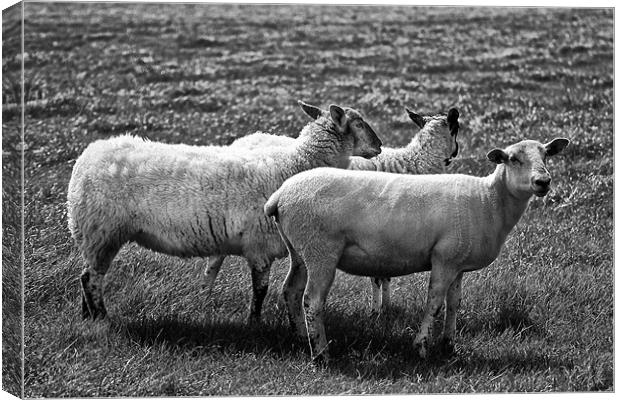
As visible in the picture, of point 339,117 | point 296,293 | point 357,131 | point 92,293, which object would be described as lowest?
point 92,293

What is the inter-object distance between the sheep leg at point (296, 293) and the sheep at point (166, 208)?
439mm

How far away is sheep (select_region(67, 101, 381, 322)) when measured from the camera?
9.15m

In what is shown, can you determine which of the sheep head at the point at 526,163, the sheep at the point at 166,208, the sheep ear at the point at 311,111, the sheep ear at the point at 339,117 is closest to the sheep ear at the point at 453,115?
the sheep ear at the point at 339,117

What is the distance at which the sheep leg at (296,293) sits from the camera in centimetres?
884

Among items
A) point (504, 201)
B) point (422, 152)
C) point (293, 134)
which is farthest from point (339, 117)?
point (293, 134)

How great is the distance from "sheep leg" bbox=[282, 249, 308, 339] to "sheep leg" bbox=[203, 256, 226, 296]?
3.10ft

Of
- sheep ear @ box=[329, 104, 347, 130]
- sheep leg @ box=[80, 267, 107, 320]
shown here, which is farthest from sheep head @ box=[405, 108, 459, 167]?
sheep leg @ box=[80, 267, 107, 320]

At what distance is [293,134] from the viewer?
12898 millimetres

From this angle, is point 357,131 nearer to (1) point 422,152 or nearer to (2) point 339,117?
(2) point 339,117

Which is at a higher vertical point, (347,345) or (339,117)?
(339,117)

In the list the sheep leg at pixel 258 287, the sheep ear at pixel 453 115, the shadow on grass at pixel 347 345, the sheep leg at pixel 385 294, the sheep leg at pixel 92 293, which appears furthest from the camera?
the sheep ear at pixel 453 115

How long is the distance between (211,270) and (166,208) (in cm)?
113

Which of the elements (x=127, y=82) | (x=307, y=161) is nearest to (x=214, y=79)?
(x=127, y=82)

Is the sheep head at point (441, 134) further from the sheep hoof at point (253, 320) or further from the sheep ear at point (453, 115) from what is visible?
the sheep hoof at point (253, 320)
